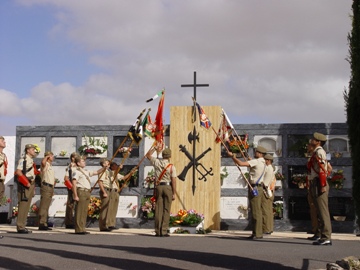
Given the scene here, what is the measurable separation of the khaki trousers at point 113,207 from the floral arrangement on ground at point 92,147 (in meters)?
1.63

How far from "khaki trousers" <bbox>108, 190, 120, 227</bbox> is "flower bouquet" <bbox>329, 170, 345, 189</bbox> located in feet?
17.5

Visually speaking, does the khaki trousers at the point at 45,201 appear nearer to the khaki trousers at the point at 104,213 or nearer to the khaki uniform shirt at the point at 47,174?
the khaki uniform shirt at the point at 47,174

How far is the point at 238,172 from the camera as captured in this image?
15555mm

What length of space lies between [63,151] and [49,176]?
1615mm

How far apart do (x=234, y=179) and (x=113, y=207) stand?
318 cm

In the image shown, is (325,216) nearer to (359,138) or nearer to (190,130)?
(359,138)

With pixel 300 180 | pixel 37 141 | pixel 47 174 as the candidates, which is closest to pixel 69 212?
pixel 47 174

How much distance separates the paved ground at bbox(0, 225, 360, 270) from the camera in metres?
7.28

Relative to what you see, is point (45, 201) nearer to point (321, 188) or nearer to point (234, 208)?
point (234, 208)

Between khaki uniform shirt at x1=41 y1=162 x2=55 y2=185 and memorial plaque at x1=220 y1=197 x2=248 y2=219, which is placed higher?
khaki uniform shirt at x1=41 y1=162 x2=55 y2=185

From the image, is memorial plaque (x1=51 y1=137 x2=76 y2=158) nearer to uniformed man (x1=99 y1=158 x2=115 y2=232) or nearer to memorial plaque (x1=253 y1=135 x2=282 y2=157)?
uniformed man (x1=99 y1=158 x2=115 y2=232)

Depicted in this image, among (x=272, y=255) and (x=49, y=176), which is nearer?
(x=272, y=255)

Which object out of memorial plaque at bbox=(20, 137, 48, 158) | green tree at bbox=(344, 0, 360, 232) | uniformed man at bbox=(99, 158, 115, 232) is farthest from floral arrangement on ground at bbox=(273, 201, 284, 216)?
green tree at bbox=(344, 0, 360, 232)

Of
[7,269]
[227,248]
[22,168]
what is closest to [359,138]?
[227,248]
